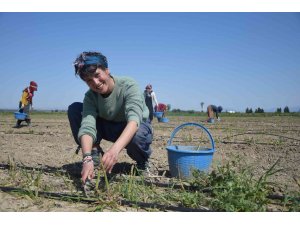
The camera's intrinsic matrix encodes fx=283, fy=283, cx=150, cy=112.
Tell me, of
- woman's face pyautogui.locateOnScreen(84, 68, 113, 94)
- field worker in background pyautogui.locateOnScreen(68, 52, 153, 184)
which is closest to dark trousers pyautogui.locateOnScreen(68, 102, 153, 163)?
field worker in background pyautogui.locateOnScreen(68, 52, 153, 184)

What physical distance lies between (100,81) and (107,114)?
1.28 feet

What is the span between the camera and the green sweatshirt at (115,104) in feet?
7.82

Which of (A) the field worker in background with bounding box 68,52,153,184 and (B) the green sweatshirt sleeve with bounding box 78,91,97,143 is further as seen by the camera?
(B) the green sweatshirt sleeve with bounding box 78,91,97,143

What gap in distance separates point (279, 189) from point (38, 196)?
192cm

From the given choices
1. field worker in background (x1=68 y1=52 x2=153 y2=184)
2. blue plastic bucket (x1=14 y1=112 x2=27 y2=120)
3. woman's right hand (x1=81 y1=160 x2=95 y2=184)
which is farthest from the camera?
blue plastic bucket (x1=14 y1=112 x2=27 y2=120)

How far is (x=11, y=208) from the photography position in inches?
76.6

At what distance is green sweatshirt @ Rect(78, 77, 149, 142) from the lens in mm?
2385

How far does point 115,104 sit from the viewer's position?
2.59 metres

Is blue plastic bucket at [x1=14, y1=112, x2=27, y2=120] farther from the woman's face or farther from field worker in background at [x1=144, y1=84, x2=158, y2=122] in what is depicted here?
the woman's face

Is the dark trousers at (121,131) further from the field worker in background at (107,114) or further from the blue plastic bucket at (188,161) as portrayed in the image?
the blue plastic bucket at (188,161)

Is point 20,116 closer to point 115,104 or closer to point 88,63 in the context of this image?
point 115,104

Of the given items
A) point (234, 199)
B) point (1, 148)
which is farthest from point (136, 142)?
point (1, 148)

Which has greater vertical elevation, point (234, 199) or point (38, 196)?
point (234, 199)
